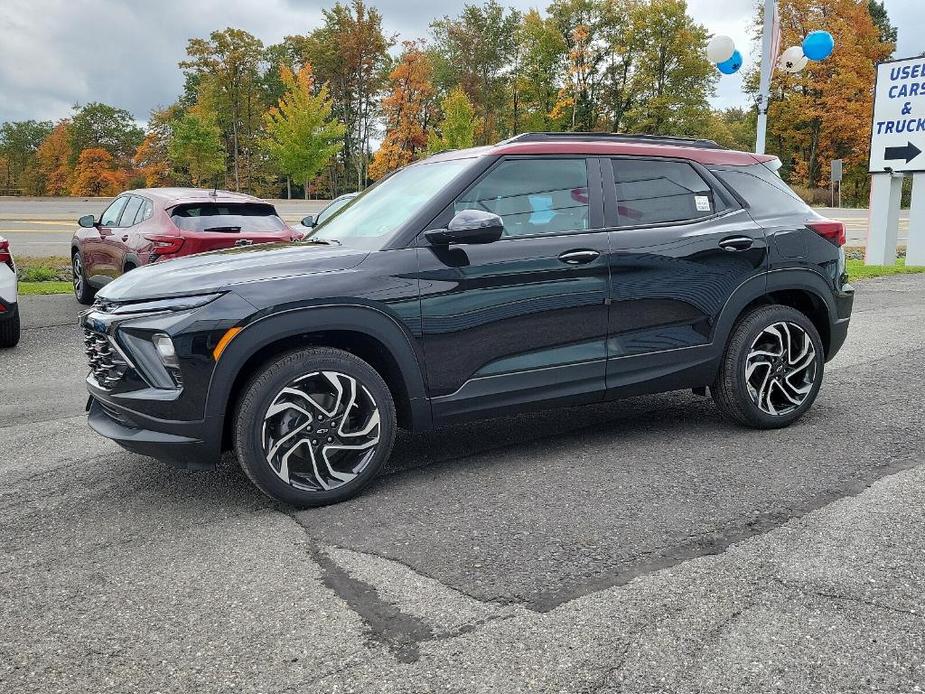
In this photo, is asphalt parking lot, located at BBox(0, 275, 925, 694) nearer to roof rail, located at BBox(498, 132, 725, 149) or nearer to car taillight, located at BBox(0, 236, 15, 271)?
roof rail, located at BBox(498, 132, 725, 149)

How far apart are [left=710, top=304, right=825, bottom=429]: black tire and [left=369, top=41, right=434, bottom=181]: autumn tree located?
49284 millimetres

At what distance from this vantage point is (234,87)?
6212 centimetres

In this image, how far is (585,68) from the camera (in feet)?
202

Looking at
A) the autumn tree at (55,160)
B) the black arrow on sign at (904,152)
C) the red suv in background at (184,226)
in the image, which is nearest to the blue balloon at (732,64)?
the black arrow on sign at (904,152)

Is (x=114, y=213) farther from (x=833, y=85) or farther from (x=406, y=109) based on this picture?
(x=833, y=85)

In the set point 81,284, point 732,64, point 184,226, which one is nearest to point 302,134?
point 732,64

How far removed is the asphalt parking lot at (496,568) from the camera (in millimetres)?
2510

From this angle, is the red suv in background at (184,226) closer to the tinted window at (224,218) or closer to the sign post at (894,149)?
the tinted window at (224,218)

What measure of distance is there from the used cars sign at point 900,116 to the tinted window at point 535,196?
15102 mm

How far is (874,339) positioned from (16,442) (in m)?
7.69

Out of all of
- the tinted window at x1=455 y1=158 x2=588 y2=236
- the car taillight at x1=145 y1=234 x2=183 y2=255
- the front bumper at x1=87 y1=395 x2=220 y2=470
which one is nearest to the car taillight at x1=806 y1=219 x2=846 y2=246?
the tinted window at x1=455 y1=158 x2=588 y2=236

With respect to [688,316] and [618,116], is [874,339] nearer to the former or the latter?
[688,316]

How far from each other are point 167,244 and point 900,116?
14901mm

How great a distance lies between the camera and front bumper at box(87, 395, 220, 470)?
365 centimetres
